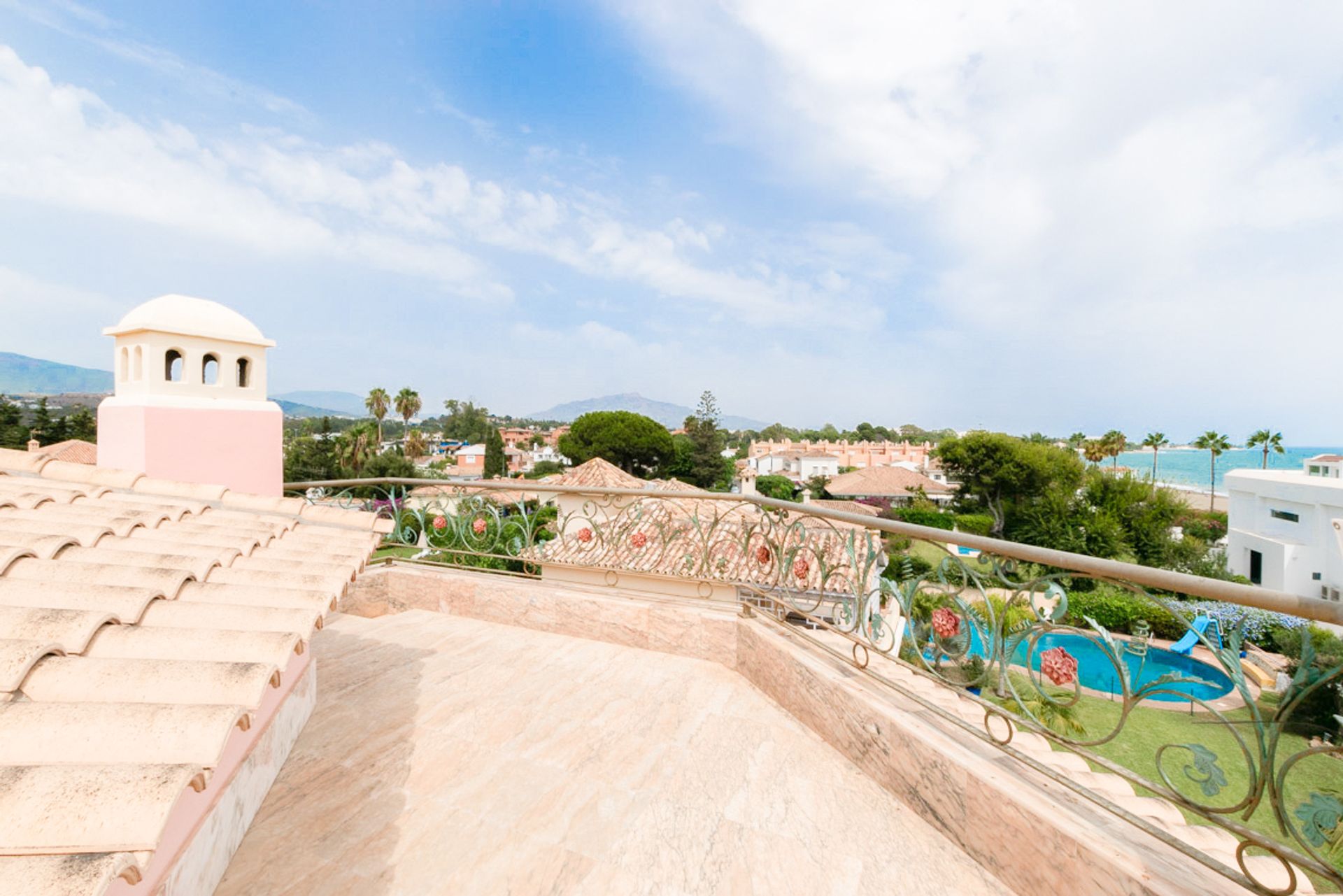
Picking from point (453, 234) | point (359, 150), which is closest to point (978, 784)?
point (359, 150)

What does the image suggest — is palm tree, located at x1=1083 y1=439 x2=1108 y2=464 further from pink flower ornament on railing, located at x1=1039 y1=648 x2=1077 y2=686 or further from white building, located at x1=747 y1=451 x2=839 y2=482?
pink flower ornament on railing, located at x1=1039 y1=648 x2=1077 y2=686

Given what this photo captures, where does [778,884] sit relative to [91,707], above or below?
below

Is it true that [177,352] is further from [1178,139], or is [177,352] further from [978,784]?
[1178,139]

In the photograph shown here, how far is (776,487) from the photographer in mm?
51094

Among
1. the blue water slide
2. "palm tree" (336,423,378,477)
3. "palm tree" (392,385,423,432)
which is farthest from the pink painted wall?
"palm tree" (392,385,423,432)

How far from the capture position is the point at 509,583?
4375mm

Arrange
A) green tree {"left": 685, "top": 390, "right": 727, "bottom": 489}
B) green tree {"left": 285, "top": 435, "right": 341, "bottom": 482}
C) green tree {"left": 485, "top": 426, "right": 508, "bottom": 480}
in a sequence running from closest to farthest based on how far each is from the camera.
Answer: green tree {"left": 285, "top": 435, "right": 341, "bottom": 482}, green tree {"left": 685, "top": 390, "right": 727, "bottom": 489}, green tree {"left": 485, "top": 426, "right": 508, "bottom": 480}

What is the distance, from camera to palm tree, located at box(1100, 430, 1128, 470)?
4506 cm

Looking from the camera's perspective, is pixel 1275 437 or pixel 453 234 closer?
pixel 453 234

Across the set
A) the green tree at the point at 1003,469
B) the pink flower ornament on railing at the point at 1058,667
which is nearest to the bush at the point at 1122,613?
the green tree at the point at 1003,469

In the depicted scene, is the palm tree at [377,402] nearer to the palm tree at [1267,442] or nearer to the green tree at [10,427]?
the green tree at [10,427]

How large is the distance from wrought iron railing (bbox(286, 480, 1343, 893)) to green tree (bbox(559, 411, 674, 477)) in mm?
45004

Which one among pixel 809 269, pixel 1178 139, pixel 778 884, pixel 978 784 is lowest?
pixel 778 884

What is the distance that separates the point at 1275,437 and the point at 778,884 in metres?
67.4
